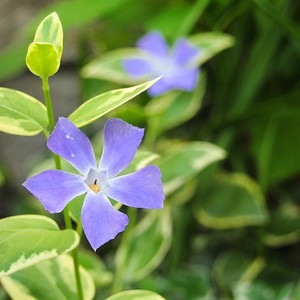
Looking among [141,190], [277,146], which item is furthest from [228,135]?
[141,190]

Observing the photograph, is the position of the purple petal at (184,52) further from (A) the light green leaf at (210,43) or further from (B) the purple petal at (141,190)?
(B) the purple petal at (141,190)

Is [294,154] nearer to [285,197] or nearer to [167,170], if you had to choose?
[285,197]

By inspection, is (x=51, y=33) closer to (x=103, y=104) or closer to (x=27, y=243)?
(x=103, y=104)

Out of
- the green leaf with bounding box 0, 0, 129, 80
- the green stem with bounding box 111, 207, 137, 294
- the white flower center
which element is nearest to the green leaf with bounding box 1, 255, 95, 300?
the white flower center

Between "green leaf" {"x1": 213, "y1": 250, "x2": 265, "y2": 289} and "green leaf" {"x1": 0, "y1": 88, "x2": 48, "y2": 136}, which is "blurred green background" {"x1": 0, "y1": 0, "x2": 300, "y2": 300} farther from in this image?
"green leaf" {"x1": 0, "y1": 88, "x2": 48, "y2": 136}

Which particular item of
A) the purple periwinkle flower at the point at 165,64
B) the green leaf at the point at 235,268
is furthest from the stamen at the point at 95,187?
the green leaf at the point at 235,268

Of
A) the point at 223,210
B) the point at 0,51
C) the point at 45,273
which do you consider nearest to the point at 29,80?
the point at 0,51
